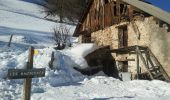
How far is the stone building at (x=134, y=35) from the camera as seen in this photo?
51.8ft

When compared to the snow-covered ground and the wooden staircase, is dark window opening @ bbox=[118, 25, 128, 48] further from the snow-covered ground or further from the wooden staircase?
the snow-covered ground

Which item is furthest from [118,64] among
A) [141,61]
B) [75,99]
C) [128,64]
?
[75,99]

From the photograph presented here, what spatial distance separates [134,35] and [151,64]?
7.81 ft

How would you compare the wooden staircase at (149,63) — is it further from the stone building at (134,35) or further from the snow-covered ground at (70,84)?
the snow-covered ground at (70,84)

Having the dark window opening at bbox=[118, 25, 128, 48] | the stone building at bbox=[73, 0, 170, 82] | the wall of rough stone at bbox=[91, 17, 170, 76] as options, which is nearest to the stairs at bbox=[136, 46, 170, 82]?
the stone building at bbox=[73, 0, 170, 82]

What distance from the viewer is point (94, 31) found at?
22547 mm

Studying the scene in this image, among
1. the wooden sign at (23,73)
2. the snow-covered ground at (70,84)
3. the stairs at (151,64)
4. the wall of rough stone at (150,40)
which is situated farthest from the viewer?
the wall of rough stone at (150,40)

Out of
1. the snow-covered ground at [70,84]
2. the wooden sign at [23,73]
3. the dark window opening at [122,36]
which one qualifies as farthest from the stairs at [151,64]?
the wooden sign at [23,73]

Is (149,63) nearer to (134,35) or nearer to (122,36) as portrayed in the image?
(134,35)

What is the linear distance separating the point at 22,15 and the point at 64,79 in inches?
1278

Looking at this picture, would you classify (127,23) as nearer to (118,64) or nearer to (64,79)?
(118,64)

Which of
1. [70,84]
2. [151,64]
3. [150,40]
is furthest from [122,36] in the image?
[70,84]

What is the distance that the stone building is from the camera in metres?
15.8

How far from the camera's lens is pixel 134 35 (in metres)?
17.8
